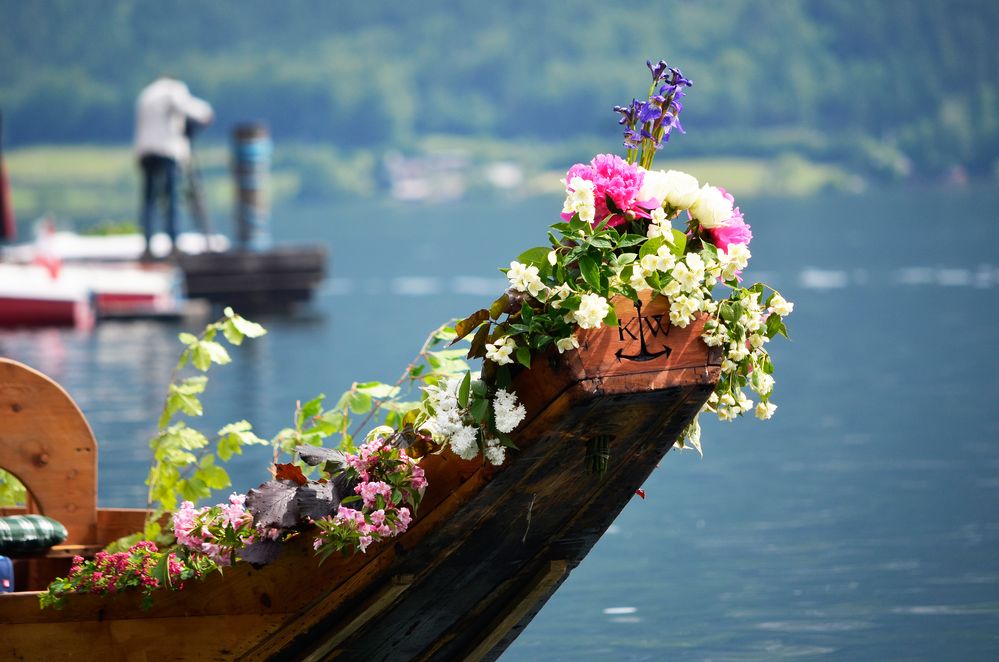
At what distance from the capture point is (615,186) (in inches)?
199

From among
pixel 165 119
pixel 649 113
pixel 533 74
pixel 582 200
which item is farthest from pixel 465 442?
pixel 533 74

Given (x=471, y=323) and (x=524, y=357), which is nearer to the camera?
(x=524, y=357)

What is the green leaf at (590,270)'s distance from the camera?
4.87 m

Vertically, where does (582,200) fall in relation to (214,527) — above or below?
above

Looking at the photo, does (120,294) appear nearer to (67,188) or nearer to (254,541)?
(254,541)

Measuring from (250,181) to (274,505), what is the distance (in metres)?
27.4

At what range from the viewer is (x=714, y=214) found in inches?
199

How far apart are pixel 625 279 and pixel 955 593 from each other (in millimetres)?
5778

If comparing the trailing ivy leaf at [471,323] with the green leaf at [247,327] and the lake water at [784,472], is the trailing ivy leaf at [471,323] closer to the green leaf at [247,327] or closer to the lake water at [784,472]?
the green leaf at [247,327]

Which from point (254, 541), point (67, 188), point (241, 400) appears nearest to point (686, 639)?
point (254, 541)

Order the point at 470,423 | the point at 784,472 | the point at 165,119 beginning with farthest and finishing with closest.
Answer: the point at 165,119 → the point at 784,472 → the point at 470,423

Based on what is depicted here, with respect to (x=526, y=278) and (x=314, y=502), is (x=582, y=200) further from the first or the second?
(x=314, y=502)

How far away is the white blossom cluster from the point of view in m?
4.96

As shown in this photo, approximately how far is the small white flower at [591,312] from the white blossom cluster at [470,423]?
366 mm
